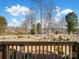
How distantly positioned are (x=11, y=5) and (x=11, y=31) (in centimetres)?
547

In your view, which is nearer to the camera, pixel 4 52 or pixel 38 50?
pixel 4 52

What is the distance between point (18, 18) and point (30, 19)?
2478 millimetres

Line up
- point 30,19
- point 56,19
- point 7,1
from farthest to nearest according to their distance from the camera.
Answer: point 7,1, point 56,19, point 30,19

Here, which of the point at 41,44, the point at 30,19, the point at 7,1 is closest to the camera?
the point at 41,44

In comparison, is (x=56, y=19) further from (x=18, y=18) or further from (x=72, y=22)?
(x=18, y=18)

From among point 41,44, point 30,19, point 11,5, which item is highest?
point 11,5

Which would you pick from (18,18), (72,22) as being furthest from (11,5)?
(72,22)

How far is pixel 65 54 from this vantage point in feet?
10.4

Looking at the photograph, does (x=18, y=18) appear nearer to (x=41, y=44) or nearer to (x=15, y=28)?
(x=15, y=28)

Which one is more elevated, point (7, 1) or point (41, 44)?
point (7, 1)

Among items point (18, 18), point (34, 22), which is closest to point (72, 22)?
point (34, 22)

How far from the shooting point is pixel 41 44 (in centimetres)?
306

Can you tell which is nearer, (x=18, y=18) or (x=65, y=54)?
(x=65, y=54)

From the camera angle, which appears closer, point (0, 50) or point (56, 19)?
point (0, 50)
